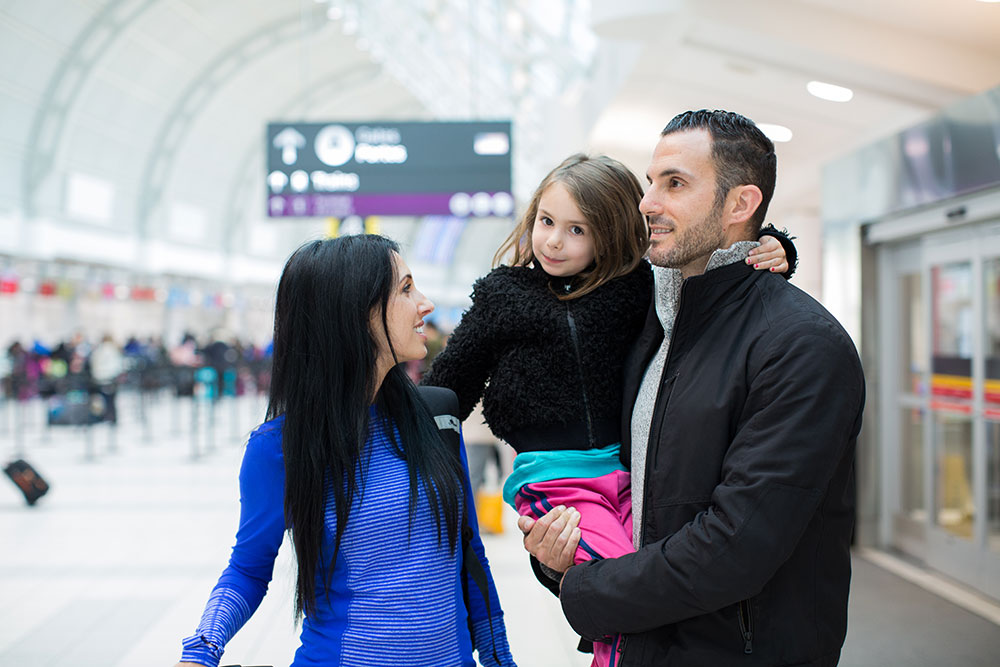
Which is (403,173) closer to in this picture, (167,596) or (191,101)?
(167,596)

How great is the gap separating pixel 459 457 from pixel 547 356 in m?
0.32

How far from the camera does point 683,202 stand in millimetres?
1615

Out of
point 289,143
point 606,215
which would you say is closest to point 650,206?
point 606,215

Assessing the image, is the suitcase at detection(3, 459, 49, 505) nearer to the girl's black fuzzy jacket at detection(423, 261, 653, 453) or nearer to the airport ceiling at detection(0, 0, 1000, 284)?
the airport ceiling at detection(0, 0, 1000, 284)

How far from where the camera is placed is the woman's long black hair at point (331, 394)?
1.66 m

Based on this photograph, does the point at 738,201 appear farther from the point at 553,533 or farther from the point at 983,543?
the point at 983,543

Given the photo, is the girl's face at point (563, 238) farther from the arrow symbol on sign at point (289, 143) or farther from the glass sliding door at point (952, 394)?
the arrow symbol on sign at point (289, 143)

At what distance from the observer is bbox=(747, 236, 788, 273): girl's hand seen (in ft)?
5.23

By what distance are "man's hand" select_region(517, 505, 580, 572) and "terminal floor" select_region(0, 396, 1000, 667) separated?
156 centimetres

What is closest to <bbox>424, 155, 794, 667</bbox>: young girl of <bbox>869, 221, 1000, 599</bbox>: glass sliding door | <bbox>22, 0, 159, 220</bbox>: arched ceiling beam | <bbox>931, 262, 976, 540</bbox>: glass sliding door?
<bbox>869, 221, 1000, 599</bbox>: glass sliding door

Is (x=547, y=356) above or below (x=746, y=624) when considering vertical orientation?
above

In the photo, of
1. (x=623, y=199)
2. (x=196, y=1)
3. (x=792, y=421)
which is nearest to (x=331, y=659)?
(x=792, y=421)

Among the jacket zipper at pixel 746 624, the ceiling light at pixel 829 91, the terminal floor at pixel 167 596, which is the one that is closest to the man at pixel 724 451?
the jacket zipper at pixel 746 624

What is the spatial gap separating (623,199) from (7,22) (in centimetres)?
2053
